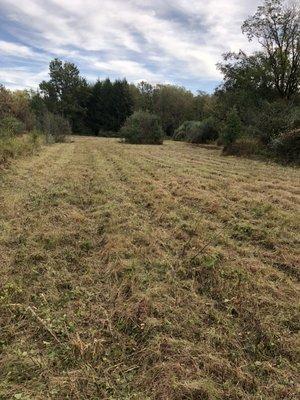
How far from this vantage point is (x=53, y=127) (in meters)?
23.0

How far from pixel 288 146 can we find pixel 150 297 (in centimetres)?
1107

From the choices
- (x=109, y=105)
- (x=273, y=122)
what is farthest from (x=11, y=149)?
(x=109, y=105)

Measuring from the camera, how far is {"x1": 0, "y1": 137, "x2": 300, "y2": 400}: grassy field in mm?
2525

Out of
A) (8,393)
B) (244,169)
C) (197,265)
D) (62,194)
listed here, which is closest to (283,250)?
(197,265)

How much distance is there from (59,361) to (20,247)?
7.50 ft

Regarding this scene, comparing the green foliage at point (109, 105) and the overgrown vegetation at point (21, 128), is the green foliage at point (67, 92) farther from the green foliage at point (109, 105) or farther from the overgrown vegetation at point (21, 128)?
the overgrown vegetation at point (21, 128)

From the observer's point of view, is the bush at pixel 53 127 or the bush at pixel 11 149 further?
the bush at pixel 53 127

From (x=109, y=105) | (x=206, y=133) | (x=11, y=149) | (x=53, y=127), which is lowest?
(x=11, y=149)

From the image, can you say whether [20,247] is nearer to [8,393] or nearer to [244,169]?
[8,393]

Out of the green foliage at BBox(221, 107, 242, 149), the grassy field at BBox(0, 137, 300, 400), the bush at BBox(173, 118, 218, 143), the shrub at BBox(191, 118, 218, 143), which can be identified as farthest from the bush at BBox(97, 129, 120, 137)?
the grassy field at BBox(0, 137, 300, 400)

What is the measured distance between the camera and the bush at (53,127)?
21809 mm

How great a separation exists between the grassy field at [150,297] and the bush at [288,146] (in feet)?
20.4

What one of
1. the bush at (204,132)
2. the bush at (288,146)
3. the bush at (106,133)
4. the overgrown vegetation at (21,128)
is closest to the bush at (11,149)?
the overgrown vegetation at (21,128)

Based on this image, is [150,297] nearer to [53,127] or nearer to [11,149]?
[11,149]
